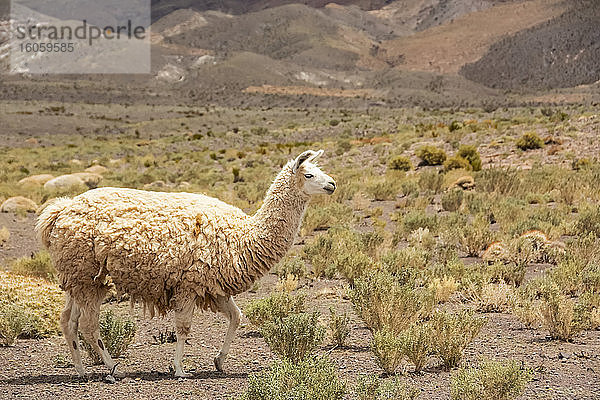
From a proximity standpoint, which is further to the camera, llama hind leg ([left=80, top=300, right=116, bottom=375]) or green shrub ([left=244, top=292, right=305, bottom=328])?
green shrub ([left=244, top=292, right=305, bottom=328])

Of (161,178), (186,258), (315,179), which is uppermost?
(315,179)

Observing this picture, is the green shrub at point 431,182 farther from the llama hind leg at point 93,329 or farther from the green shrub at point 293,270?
the llama hind leg at point 93,329

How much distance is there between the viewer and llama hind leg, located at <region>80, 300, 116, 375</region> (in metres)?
6.25

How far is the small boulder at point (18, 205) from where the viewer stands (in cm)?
1944

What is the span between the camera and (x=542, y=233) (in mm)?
12781

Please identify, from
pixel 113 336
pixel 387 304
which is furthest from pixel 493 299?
pixel 113 336

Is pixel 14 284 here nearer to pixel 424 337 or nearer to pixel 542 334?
pixel 424 337

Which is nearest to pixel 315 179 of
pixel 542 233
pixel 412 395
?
pixel 412 395

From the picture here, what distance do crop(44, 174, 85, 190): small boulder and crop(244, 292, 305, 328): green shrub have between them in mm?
17947

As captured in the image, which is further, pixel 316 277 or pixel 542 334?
pixel 316 277

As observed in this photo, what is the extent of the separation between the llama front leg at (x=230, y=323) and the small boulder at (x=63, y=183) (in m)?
19.1

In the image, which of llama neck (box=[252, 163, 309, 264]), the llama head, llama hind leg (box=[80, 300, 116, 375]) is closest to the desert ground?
llama hind leg (box=[80, 300, 116, 375])

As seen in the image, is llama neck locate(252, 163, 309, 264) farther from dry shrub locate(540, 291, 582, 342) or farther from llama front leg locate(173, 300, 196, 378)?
Result: dry shrub locate(540, 291, 582, 342)

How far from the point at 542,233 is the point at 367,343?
264 inches
